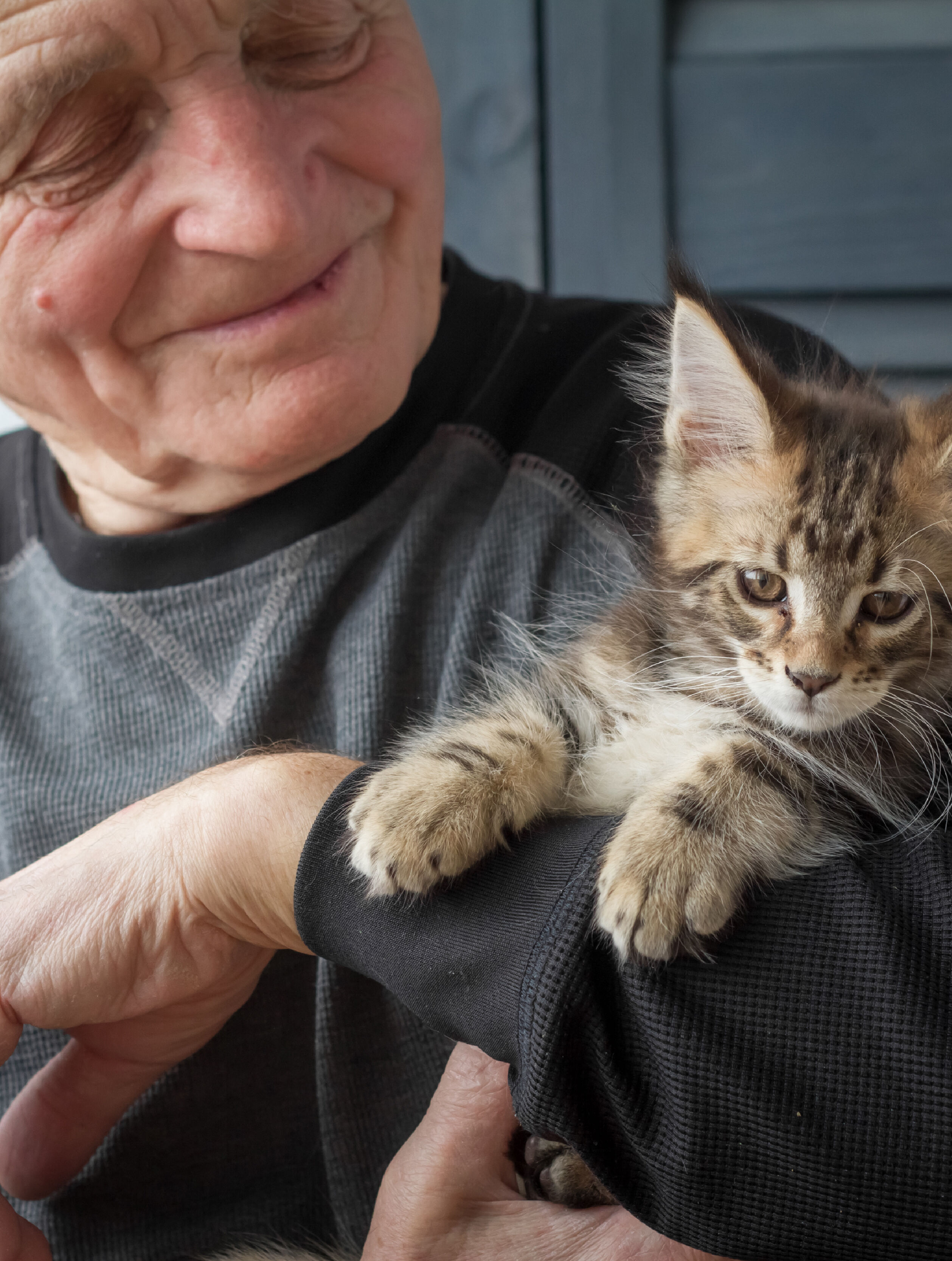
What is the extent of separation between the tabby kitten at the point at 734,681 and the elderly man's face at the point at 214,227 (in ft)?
1.28

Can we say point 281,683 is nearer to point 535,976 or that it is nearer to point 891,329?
point 535,976

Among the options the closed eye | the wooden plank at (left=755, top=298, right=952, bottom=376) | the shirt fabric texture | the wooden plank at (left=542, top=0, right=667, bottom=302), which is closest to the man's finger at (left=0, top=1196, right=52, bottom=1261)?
the shirt fabric texture

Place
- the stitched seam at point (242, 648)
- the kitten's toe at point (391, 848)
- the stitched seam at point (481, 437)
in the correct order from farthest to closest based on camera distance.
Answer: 1. the stitched seam at point (481, 437)
2. the stitched seam at point (242, 648)
3. the kitten's toe at point (391, 848)

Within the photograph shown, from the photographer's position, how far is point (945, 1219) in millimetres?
783

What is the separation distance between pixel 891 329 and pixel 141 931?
6.86 ft

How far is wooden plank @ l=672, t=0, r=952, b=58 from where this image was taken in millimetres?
2270

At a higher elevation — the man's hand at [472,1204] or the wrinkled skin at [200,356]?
the wrinkled skin at [200,356]

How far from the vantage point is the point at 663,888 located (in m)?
0.88

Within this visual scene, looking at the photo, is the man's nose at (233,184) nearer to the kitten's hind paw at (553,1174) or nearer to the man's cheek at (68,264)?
the man's cheek at (68,264)

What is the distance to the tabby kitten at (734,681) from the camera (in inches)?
39.9

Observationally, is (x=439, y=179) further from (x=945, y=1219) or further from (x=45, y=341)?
(x=945, y=1219)

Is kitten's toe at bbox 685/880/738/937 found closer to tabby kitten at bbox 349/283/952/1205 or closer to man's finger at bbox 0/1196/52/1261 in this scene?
tabby kitten at bbox 349/283/952/1205

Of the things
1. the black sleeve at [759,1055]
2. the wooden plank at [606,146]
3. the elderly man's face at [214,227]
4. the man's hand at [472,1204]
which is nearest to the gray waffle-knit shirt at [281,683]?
the elderly man's face at [214,227]

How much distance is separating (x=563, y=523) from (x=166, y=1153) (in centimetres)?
91
